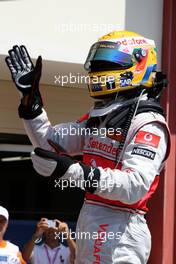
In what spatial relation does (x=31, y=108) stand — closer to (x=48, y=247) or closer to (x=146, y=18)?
(x=48, y=247)

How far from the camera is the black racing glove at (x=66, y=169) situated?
290 cm

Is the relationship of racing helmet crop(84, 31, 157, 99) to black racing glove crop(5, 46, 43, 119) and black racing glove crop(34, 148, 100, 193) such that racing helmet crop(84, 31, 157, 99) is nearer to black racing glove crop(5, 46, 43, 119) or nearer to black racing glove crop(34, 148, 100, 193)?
black racing glove crop(5, 46, 43, 119)

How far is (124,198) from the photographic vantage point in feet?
9.87

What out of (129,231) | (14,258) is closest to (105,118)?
(129,231)

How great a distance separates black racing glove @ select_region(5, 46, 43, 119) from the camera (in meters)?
3.28

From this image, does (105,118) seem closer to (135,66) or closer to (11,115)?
(135,66)

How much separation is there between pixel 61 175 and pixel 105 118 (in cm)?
56

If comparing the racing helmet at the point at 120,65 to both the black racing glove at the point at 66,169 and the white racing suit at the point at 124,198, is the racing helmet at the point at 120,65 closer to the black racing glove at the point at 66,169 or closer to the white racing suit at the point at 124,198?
the white racing suit at the point at 124,198

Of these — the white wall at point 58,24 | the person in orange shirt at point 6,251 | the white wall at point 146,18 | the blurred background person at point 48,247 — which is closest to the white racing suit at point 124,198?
the person in orange shirt at point 6,251

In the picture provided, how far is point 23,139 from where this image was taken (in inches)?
296

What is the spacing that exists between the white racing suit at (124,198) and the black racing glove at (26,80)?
5cm

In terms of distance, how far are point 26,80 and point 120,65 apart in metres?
0.44

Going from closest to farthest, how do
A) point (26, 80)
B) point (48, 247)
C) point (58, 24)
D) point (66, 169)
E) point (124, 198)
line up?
point (66, 169) → point (124, 198) → point (26, 80) → point (48, 247) → point (58, 24)

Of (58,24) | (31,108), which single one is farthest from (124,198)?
(58,24)
